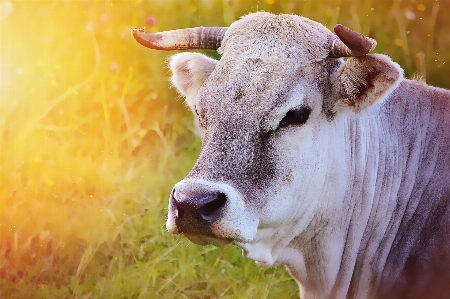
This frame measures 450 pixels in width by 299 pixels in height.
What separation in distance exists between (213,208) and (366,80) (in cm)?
67

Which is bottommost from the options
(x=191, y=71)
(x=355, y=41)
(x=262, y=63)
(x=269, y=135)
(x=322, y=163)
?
(x=322, y=163)

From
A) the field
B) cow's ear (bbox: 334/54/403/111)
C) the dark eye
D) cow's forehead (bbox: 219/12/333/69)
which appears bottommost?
the field

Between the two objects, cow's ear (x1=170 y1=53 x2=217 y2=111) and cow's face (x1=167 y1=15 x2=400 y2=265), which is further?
cow's ear (x1=170 y1=53 x2=217 y2=111)

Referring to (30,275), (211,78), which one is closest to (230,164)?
(211,78)

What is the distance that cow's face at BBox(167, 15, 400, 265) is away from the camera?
181 centimetres

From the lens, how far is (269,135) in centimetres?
192

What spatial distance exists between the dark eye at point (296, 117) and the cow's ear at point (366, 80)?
12 centimetres

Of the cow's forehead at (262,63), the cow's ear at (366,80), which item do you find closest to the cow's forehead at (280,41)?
the cow's forehead at (262,63)

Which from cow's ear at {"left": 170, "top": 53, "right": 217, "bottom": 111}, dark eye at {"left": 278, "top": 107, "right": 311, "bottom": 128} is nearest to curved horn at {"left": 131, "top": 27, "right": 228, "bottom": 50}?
cow's ear at {"left": 170, "top": 53, "right": 217, "bottom": 111}

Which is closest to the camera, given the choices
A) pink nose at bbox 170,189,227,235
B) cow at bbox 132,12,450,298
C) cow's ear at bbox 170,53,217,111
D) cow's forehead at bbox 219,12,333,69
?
pink nose at bbox 170,189,227,235

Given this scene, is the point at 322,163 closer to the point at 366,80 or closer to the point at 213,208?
the point at 366,80

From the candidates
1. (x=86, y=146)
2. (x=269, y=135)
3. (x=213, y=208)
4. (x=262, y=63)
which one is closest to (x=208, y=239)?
(x=213, y=208)

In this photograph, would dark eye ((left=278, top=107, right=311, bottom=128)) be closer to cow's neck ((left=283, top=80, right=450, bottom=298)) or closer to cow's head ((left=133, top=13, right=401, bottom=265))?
cow's head ((left=133, top=13, right=401, bottom=265))

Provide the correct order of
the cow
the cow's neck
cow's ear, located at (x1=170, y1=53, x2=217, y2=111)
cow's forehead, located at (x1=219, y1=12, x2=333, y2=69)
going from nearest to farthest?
1. the cow
2. cow's forehead, located at (x1=219, y1=12, x2=333, y2=69)
3. the cow's neck
4. cow's ear, located at (x1=170, y1=53, x2=217, y2=111)
